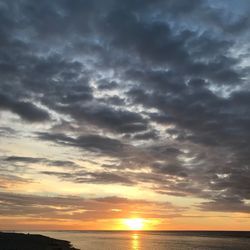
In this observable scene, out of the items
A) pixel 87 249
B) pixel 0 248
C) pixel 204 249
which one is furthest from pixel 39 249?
pixel 204 249

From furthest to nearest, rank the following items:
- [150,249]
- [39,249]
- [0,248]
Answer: [150,249], [39,249], [0,248]

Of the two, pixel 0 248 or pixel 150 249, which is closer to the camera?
pixel 0 248

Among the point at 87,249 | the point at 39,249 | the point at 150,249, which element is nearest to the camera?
the point at 39,249

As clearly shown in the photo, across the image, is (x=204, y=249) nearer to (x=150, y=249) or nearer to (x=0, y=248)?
(x=150, y=249)

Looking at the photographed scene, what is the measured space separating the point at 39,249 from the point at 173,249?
1788 inches

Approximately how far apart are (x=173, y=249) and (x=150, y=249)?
6119 millimetres

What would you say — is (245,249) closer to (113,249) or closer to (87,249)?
(113,249)

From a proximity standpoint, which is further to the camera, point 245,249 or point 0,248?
point 245,249

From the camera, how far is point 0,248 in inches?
2601

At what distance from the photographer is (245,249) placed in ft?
364

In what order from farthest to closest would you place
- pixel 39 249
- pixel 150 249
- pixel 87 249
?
pixel 150 249 < pixel 87 249 < pixel 39 249

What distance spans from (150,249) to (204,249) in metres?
15.2

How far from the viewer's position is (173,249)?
10825 cm

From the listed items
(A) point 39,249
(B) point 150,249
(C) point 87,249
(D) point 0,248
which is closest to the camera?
(D) point 0,248
